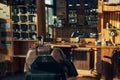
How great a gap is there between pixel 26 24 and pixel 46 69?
873 centimetres

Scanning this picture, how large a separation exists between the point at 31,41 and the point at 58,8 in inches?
287

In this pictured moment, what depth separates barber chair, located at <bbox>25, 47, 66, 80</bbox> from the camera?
20.2 ft

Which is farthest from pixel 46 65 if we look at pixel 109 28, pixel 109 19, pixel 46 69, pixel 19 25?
pixel 19 25

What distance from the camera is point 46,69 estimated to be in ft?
21.0

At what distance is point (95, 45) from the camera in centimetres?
1240

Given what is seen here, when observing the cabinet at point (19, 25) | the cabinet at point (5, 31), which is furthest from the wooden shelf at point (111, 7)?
the cabinet at point (5, 31)

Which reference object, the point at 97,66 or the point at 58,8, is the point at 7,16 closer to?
the point at 97,66

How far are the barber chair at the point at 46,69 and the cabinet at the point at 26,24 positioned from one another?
27.0 feet

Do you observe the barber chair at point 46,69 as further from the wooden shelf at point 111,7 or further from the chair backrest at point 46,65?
the wooden shelf at point 111,7

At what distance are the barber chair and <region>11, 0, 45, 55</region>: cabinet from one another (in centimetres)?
822

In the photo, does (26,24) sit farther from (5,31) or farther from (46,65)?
(46,65)

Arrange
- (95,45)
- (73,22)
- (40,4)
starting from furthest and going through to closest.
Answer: (73,22), (40,4), (95,45)

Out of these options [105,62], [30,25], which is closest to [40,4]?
[30,25]

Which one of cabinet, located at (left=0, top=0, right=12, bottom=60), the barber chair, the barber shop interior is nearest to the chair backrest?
the barber chair
